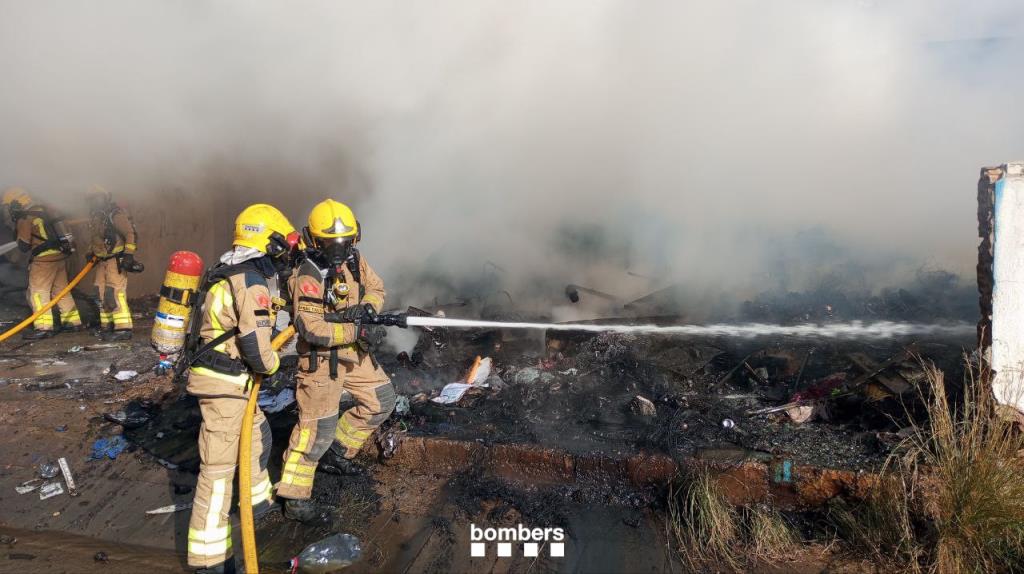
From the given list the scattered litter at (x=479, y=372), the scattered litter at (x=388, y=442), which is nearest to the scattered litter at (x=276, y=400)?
the scattered litter at (x=388, y=442)

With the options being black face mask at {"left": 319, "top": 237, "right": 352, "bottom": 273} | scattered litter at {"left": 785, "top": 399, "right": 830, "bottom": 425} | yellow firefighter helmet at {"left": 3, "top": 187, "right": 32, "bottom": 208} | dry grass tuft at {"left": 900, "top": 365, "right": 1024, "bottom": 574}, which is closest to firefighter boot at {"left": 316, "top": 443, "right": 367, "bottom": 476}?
black face mask at {"left": 319, "top": 237, "right": 352, "bottom": 273}

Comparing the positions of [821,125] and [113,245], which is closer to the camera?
[113,245]

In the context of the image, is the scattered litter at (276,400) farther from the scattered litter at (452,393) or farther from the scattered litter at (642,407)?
the scattered litter at (642,407)

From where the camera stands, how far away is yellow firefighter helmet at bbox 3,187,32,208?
6.60m

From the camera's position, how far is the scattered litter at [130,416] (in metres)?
4.57

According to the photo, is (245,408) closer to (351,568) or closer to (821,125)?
(351,568)

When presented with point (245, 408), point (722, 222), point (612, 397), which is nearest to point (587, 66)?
point (722, 222)

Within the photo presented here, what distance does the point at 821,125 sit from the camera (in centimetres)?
734

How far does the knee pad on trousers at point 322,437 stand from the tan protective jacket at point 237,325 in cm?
59

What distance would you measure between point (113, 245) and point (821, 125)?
882 cm

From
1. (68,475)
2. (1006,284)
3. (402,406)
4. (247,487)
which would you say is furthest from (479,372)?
(1006,284)

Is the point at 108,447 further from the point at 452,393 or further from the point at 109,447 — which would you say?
the point at 452,393

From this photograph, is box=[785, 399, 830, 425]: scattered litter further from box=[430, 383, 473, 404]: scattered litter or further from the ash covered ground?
box=[430, 383, 473, 404]: scattered litter

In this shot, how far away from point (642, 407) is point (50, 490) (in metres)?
4.11
